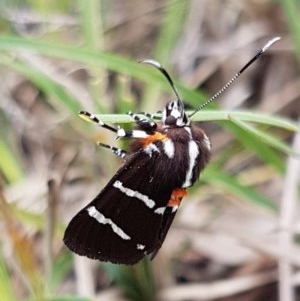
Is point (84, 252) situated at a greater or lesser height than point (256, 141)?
greater

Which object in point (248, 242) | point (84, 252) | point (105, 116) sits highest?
point (105, 116)

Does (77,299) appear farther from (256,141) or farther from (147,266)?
(256,141)

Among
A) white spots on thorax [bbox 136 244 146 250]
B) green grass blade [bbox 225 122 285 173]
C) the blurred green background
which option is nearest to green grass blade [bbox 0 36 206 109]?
the blurred green background

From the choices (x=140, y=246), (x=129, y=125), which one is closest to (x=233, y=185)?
(x=129, y=125)

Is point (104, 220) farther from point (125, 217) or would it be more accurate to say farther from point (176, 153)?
point (176, 153)

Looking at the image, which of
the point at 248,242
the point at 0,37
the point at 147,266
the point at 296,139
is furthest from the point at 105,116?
the point at 296,139

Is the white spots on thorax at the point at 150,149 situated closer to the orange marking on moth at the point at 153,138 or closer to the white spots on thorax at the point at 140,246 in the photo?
the orange marking on moth at the point at 153,138

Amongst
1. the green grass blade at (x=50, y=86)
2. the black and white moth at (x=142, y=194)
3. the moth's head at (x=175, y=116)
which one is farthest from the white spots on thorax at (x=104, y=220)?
the green grass blade at (x=50, y=86)
